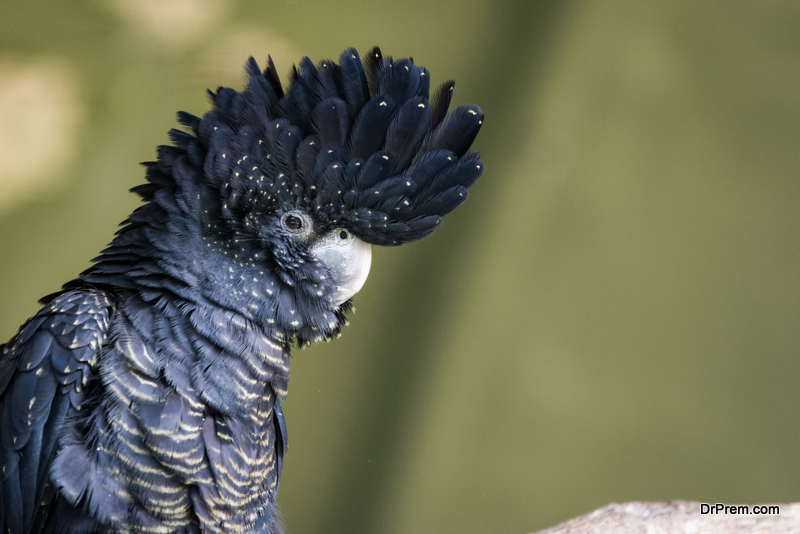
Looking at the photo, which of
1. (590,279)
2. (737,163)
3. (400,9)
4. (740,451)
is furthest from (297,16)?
(740,451)

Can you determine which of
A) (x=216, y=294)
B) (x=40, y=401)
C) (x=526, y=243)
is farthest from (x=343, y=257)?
(x=526, y=243)

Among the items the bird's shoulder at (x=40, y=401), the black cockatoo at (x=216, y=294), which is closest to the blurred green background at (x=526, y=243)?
the black cockatoo at (x=216, y=294)

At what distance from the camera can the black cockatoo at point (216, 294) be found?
4.55 ft

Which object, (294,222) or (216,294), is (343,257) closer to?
Answer: (294,222)

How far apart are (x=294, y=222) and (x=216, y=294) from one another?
0.27m

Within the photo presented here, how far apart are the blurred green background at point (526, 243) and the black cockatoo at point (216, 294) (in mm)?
1250

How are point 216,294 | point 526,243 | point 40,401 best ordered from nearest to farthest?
point 40,401, point 216,294, point 526,243

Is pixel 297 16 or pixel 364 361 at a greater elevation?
pixel 297 16

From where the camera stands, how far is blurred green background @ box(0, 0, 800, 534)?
8.41 ft

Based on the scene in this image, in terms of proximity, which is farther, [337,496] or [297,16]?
[337,496]

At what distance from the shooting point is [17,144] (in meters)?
2.59

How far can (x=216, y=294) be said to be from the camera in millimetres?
1510

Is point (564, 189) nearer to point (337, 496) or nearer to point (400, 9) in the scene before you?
point (400, 9)

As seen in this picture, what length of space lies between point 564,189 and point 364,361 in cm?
128
